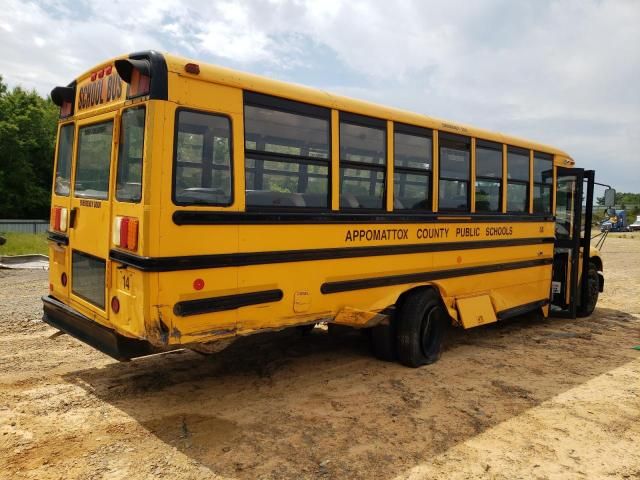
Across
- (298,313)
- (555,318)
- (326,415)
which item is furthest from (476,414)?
(555,318)

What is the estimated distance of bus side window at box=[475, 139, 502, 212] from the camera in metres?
5.85

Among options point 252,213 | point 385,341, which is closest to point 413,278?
point 385,341

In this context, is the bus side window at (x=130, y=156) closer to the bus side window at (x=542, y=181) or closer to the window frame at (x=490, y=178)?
the window frame at (x=490, y=178)

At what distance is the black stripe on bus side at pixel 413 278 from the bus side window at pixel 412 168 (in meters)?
0.67

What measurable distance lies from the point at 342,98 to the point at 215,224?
165cm

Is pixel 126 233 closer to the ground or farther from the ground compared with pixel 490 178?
closer to the ground

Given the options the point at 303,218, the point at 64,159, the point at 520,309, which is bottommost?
the point at 520,309

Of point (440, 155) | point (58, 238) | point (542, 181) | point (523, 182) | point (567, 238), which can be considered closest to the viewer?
point (58, 238)

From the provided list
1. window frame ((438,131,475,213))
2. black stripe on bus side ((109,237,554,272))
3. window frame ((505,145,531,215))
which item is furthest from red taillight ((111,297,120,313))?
window frame ((505,145,531,215))

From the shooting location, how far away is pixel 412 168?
510cm

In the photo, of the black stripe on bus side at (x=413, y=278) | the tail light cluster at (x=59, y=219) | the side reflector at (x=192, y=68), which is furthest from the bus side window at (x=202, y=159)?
the tail light cluster at (x=59, y=219)

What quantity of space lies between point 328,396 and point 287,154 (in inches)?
80.2

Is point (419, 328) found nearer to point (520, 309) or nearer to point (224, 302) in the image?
point (520, 309)

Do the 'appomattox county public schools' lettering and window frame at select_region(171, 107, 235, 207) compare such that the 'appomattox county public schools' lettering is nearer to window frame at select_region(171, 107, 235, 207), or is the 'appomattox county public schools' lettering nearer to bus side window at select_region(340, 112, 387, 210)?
bus side window at select_region(340, 112, 387, 210)
